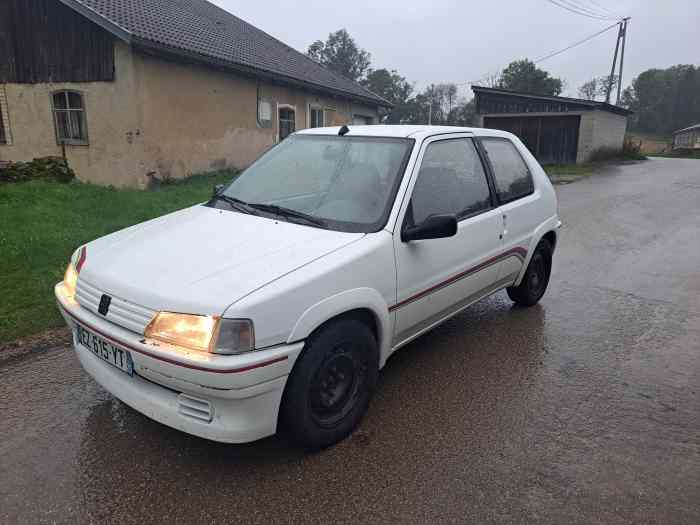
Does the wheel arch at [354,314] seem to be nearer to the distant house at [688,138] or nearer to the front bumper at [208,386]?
the front bumper at [208,386]

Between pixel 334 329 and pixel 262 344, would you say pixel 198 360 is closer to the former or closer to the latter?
pixel 262 344

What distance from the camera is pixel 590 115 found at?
23531mm

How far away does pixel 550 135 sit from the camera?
24.7 metres

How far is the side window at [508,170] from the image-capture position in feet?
14.1

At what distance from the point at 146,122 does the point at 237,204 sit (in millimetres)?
9935

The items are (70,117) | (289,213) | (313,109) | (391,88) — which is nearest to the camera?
(289,213)

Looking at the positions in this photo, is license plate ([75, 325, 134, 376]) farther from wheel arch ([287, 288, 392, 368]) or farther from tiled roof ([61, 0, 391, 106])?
tiled roof ([61, 0, 391, 106])

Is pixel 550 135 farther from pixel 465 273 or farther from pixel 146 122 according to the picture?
pixel 465 273

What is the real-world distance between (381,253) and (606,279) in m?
4.26

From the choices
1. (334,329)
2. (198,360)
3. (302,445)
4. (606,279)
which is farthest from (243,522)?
(606,279)

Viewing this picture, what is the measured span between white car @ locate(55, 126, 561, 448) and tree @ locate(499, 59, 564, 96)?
180 ft

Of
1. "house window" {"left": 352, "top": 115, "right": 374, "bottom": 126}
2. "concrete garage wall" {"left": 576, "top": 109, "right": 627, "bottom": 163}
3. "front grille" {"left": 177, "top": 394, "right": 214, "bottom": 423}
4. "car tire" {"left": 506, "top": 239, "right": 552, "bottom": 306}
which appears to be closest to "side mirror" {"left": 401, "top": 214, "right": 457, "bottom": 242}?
"front grille" {"left": 177, "top": 394, "right": 214, "bottom": 423}

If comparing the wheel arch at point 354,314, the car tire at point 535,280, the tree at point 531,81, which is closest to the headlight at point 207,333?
the wheel arch at point 354,314

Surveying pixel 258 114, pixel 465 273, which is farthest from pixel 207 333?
pixel 258 114
